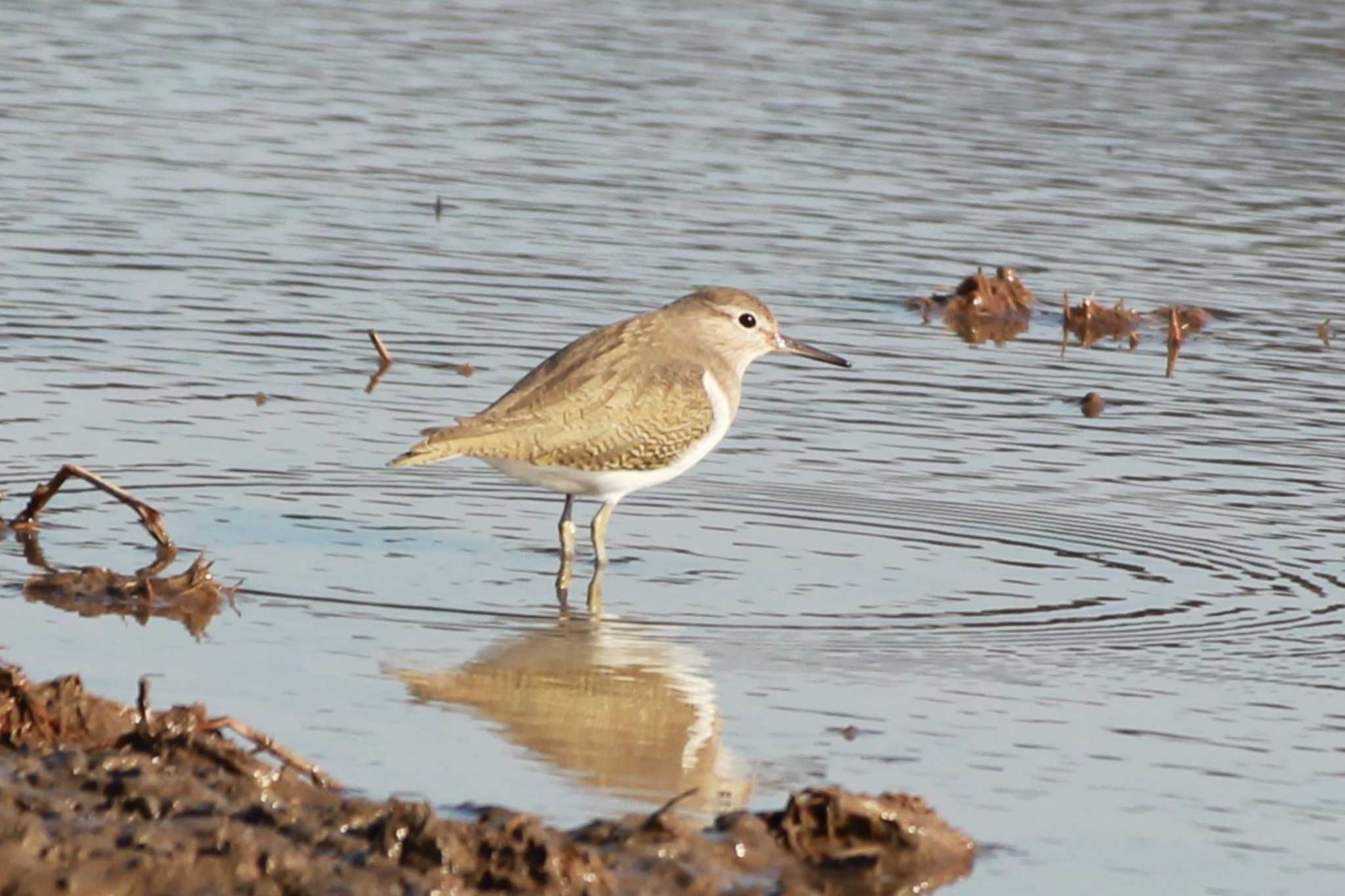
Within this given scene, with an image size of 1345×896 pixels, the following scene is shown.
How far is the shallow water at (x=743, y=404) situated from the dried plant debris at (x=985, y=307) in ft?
0.73

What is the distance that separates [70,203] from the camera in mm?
15008

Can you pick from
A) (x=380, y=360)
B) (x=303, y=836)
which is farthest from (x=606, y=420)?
(x=303, y=836)

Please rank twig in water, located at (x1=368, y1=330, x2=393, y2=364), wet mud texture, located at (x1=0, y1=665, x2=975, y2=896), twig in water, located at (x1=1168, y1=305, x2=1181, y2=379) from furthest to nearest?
twig in water, located at (x1=1168, y1=305, x2=1181, y2=379), twig in water, located at (x1=368, y1=330, x2=393, y2=364), wet mud texture, located at (x1=0, y1=665, x2=975, y2=896)

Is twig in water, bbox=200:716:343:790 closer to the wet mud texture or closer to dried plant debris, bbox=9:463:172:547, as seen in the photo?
the wet mud texture

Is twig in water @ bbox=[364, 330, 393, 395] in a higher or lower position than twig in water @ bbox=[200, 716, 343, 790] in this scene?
higher

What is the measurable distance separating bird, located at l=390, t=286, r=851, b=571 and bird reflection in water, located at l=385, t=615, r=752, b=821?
39.3 inches

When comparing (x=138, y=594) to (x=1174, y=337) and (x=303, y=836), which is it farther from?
(x=1174, y=337)

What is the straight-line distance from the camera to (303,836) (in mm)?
5812

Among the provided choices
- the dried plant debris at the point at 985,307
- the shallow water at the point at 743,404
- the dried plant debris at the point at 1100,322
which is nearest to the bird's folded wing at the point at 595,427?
the shallow water at the point at 743,404

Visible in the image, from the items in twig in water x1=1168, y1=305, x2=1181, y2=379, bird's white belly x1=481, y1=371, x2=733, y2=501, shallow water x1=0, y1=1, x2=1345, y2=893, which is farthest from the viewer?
twig in water x1=1168, y1=305, x2=1181, y2=379

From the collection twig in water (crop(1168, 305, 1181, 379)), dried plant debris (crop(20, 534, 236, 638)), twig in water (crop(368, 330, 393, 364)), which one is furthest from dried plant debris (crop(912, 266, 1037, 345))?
dried plant debris (crop(20, 534, 236, 638))

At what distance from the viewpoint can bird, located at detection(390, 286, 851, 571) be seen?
378 inches

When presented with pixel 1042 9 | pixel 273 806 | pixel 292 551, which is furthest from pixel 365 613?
pixel 1042 9

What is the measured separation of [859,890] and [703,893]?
1.57 ft
